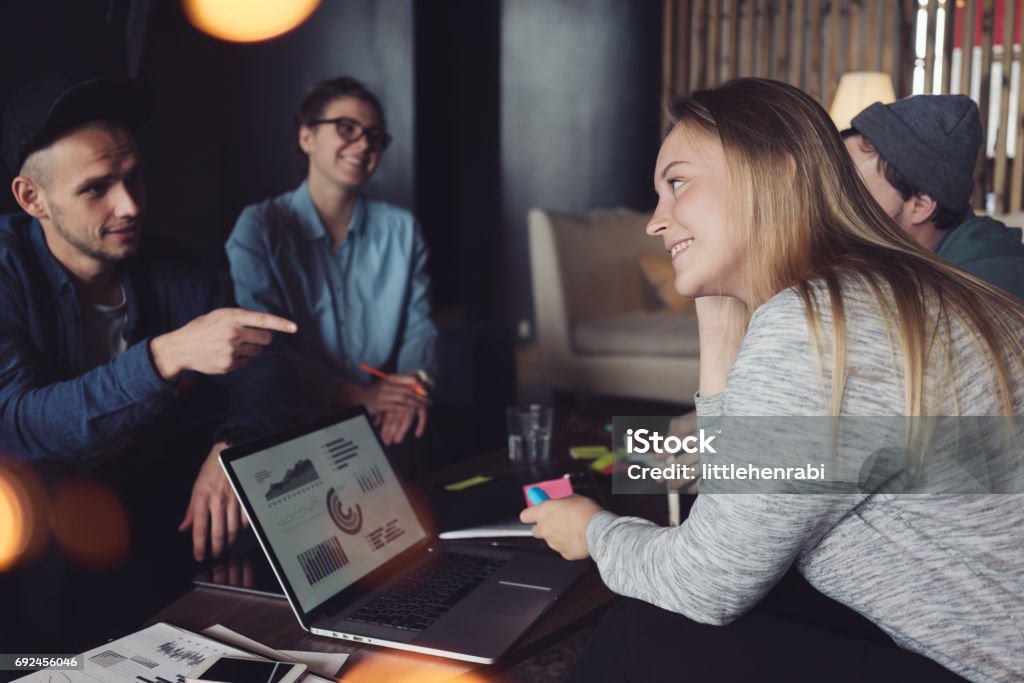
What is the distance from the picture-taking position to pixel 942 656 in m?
0.83

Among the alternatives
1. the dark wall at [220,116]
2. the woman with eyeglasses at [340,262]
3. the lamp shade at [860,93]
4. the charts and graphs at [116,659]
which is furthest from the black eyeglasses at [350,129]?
the lamp shade at [860,93]

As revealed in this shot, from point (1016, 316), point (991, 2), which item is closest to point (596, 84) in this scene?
point (991, 2)

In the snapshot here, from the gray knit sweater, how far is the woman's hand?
0.55 ft

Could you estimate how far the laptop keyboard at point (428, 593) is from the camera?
3.33ft

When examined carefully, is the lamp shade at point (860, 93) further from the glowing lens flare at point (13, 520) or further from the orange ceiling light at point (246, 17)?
the glowing lens flare at point (13, 520)

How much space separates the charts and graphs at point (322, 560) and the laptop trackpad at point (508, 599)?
0.63ft

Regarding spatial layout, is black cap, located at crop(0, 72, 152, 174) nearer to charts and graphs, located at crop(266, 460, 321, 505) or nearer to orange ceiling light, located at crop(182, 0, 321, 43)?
orange ceiling light, located at crop(182, 0, 321, 43)

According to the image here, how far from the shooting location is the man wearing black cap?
4.23 ft

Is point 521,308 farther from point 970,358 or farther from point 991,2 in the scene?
point 970,358

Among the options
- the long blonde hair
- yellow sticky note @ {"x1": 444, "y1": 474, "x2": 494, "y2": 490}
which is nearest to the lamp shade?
yellow sticky note @ {"x1": 444, "y1": 474, "x2": 494, "y2": 490}

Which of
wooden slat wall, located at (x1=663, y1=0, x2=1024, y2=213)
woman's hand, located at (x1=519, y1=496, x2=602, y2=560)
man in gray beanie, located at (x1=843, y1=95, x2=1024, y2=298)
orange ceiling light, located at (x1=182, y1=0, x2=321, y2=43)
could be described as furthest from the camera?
wooden slat wall, located at (x1=663, y1=0, x2=1024, y2=213)

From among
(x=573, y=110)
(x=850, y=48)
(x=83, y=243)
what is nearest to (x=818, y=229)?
(x=83, y=243)

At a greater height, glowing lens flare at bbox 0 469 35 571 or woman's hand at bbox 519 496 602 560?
woman's hand at bbox 519 496 602 560

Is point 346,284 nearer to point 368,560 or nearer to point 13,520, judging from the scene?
point 13,520
